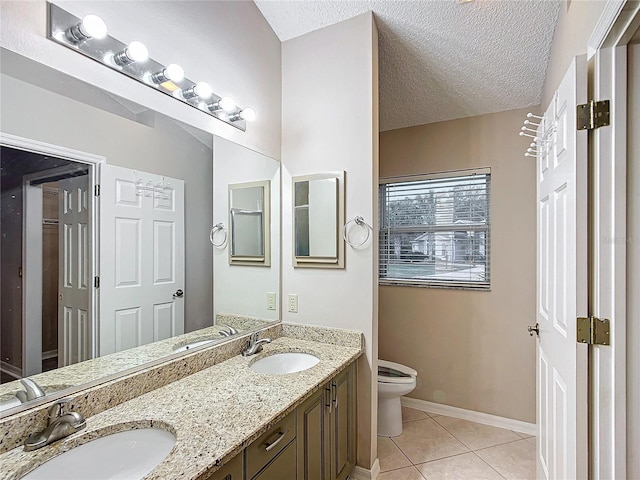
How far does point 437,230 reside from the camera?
285cm

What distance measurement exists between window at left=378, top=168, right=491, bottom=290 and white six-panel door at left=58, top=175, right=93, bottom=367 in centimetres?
232

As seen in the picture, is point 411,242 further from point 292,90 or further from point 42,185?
point 42,185

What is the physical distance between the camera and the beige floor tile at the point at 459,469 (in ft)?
6.68

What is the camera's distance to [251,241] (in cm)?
207

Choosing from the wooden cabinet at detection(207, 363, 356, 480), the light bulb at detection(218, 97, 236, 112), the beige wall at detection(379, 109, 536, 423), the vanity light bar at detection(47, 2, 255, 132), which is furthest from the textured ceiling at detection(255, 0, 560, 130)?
the wooden cabinet at detection(207, 363, 356, 480)

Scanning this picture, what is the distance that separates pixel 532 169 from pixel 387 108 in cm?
120

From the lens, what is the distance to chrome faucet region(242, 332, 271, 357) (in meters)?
A: 1.86

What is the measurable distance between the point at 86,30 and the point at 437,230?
256cm

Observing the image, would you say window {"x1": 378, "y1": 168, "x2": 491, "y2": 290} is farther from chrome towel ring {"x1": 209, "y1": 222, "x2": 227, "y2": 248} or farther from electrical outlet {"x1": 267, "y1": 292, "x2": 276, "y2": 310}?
chrome towel ring {"x1": 209, "y1": 222, "x2": 227, "y2": 248}

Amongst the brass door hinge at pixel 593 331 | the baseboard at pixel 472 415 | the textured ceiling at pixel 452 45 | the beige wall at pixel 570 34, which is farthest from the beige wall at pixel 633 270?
the baseboard at pixel 472 415

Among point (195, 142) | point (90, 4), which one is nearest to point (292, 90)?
point (195, 142)

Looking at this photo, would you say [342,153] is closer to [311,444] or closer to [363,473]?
[311,444]

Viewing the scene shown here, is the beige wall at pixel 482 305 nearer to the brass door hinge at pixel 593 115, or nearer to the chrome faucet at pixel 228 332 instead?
the brass door hinge at pixel 593 115

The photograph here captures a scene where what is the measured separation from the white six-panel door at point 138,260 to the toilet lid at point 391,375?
1530mm
